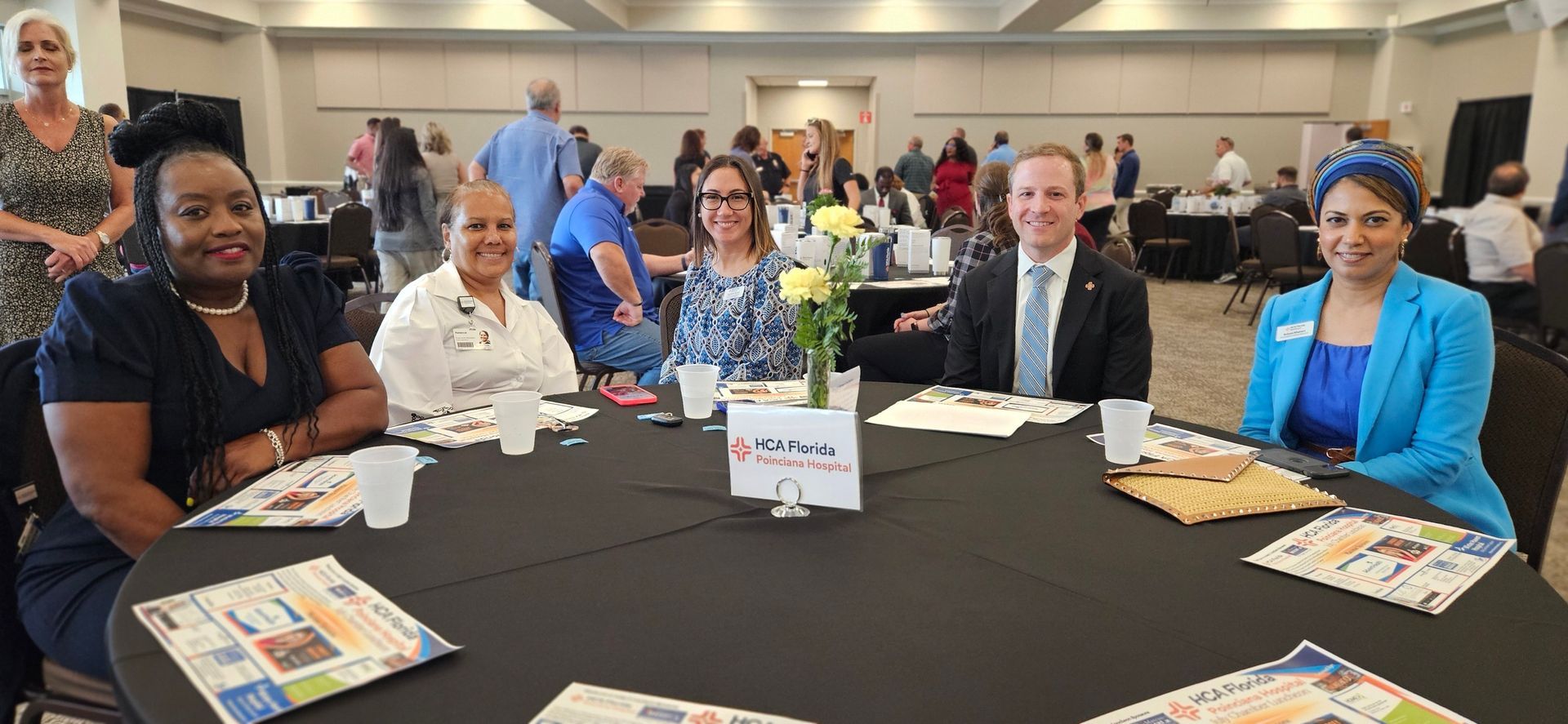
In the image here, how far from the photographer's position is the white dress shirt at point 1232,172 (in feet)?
42.8

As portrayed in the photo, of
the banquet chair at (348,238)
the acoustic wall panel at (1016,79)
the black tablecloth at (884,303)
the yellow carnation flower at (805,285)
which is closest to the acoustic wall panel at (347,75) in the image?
the banquet chair at (348,238)

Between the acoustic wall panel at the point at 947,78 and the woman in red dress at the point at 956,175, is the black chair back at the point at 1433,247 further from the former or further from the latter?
the acoustic wall panel at the point at 947,78

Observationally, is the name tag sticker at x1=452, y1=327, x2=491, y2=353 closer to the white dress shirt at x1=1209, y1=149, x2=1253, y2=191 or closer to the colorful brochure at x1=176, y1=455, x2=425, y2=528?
the colorful brochure at x1=176, y1=455, x2=425, y2=528

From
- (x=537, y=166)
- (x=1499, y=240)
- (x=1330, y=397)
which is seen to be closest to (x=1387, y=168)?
(x=1330, y=397)

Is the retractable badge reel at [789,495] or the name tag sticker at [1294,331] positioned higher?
the name tag sticker at [1294,331]

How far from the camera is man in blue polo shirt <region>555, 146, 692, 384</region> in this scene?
12.7ft

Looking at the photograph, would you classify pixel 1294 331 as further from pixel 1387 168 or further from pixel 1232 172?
pixel 1232 172

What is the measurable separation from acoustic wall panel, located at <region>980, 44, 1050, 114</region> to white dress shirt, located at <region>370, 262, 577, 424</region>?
504 inches

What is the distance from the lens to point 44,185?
2.94m

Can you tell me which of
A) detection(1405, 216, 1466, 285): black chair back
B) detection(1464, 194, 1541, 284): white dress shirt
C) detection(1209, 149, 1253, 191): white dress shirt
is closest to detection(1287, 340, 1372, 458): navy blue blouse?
detection(1464, 194, 1541, 284): white dress shirt

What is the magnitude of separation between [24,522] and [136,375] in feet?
0.95

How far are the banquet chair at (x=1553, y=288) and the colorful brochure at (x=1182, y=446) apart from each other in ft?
14.8

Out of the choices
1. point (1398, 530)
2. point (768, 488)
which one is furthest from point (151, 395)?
point (1398, 530)

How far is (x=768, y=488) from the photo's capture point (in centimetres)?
143
